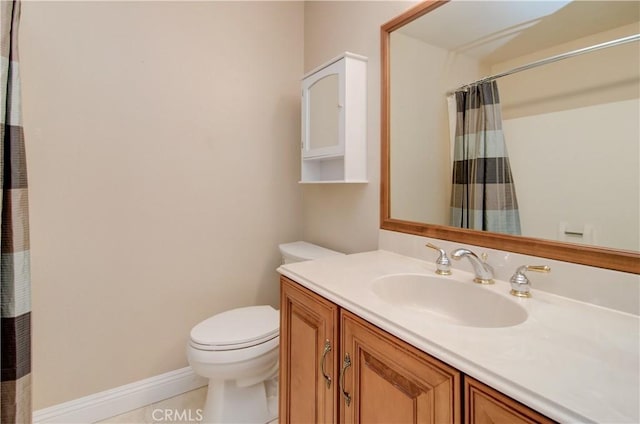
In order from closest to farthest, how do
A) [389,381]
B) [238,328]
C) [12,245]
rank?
[389,381]
[12,245]
[238,328]

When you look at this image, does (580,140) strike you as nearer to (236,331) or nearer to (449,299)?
(449,299)

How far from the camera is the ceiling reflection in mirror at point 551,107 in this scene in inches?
30.3

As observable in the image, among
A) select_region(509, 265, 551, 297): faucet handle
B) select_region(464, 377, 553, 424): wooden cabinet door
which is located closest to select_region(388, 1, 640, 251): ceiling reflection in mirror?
select_region(509, 265, 551, 297): faucet handle

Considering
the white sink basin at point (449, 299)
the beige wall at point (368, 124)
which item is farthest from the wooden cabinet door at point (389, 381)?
the beige wall at point (368, 124)

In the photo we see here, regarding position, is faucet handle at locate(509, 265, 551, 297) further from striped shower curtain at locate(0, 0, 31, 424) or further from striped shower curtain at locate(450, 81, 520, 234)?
striped shower curtain at locate(0, 0, 31, 424)

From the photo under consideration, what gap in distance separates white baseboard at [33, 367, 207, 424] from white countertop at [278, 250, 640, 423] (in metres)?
1.25

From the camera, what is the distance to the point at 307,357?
99 centimetres

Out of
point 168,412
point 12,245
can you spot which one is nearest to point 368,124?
point 12,245

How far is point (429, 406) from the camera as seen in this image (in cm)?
62

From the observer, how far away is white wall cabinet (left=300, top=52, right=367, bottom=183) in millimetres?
1451

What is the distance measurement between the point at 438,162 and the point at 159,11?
153 cm

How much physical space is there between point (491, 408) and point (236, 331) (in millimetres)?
1112

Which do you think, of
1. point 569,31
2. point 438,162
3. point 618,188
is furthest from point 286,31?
point 618,188

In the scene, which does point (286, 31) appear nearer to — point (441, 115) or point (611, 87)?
point (441, 115)
